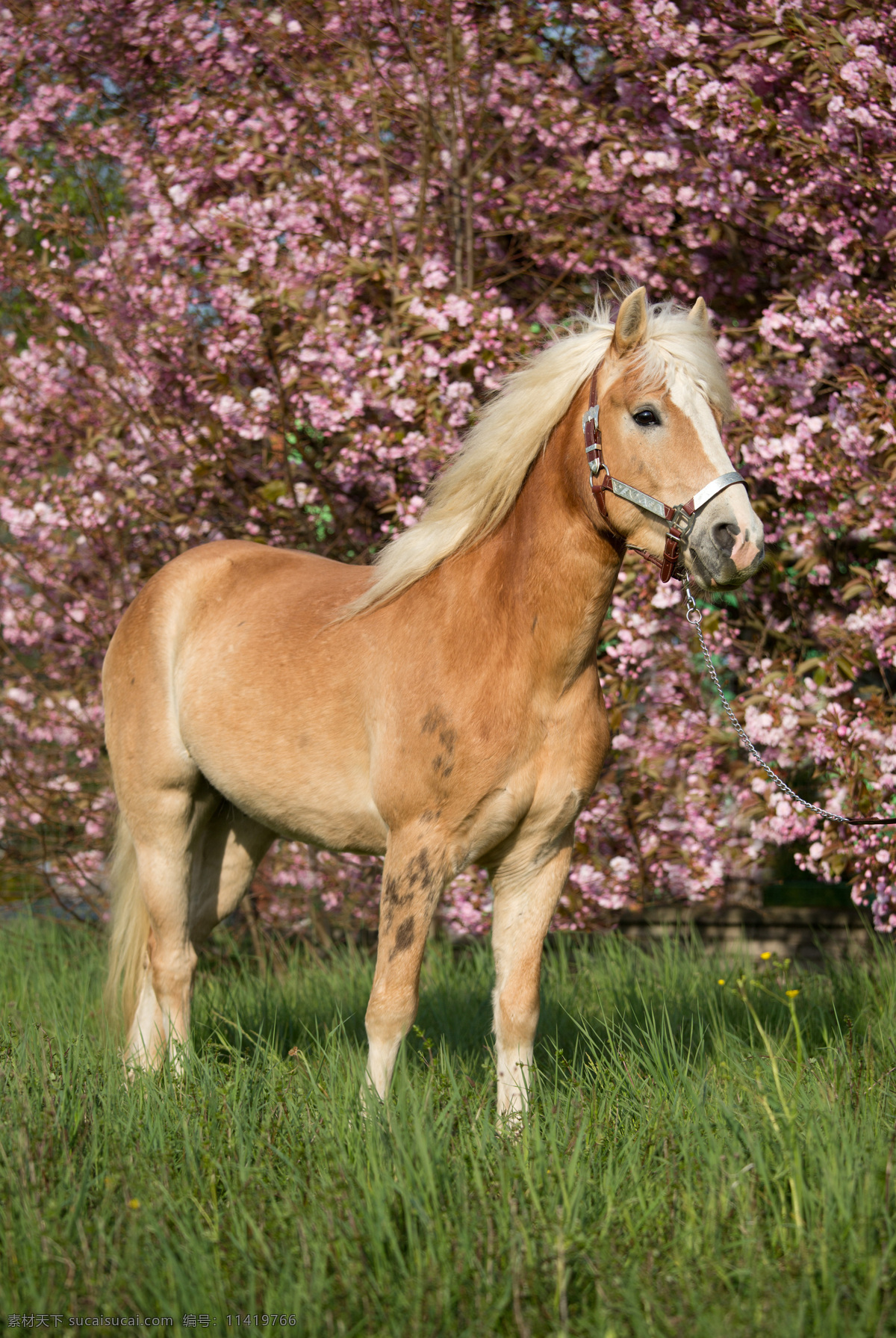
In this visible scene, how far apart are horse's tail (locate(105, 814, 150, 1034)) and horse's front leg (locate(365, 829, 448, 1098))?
1.26 meters

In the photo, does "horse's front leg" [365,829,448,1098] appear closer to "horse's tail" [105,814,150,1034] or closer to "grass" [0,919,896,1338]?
"grass" [0,919,896,1338]

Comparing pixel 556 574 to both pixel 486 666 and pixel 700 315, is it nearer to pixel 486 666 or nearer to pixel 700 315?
pixel 486 666

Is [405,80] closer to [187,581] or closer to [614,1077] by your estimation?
[187,581]

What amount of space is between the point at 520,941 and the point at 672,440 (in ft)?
4.83

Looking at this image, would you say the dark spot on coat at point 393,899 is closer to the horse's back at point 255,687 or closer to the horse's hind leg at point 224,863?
the horse's back at point 255,687

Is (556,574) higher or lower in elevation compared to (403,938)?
higher

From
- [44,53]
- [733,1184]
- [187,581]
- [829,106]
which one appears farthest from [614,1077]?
[44,53]

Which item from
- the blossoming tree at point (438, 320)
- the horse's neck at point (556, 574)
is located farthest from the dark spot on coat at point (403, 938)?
the blossoming tree at point (438, 320)

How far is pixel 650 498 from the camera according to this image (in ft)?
9.48

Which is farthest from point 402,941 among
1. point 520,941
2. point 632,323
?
point 632,323

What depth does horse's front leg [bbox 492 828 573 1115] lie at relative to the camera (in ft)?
10.8

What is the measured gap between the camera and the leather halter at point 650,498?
9.18ft

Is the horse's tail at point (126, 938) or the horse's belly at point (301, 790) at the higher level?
the horse's belly at point (301, 790)

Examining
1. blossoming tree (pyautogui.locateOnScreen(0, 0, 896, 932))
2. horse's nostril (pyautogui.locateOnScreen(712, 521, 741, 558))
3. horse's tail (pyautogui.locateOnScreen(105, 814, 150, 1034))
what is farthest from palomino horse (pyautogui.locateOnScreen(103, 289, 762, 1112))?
blossoming tree (pyautogui.locateOnScreen(0, 0, 896, 932))
